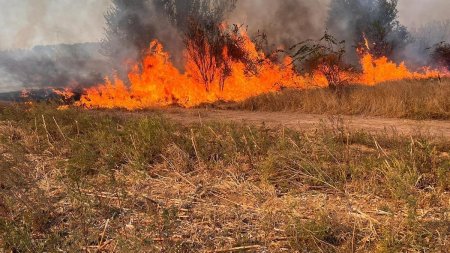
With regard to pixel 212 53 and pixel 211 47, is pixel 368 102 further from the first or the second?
pixel 211 47

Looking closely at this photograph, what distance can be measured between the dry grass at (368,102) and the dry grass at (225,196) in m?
4.39

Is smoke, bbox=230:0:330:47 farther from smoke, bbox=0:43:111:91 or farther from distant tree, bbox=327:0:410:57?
smoke, bbox=0:43:111:91

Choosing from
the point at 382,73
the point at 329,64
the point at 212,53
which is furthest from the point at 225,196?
the point at 382,73

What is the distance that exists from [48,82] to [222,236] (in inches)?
1151

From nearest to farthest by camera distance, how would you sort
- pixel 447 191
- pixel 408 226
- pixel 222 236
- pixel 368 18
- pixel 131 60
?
pixel 408 226 → pixel 222 236 → pixel 447 191 → pixel 131 60 → pixel 368 18

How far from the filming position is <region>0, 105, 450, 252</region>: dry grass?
3.53 m

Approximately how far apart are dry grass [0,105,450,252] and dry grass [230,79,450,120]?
4386 mm

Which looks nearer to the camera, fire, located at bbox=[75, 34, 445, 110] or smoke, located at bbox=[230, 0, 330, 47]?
fire, located at bbox=[75, 34, 445, 110]

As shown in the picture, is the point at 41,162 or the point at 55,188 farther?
the point at 41,162

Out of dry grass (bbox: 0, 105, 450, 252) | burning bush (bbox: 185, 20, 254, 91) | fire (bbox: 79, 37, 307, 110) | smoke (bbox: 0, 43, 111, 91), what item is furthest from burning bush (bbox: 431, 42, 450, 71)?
dry grass (bbox: 0, 105, 450, 252)

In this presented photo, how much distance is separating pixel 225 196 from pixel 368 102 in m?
8.83

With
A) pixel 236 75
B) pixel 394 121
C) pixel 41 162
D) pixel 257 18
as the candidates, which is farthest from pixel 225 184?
pixel 257 18

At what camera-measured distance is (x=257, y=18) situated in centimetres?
2411

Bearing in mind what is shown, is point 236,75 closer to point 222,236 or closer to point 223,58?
point 223,58
